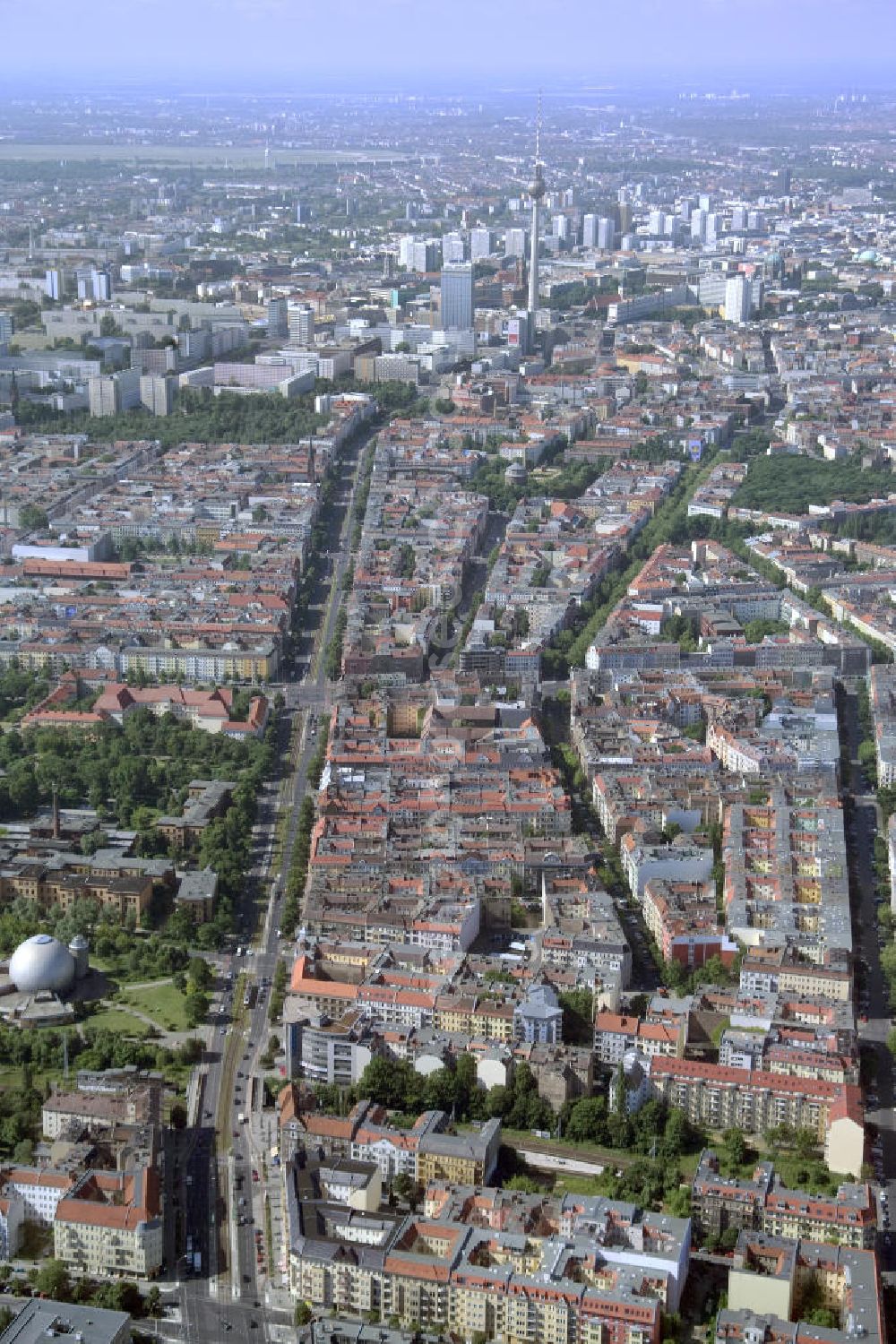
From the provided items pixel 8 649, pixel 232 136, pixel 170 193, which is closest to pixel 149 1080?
pixel 8 649

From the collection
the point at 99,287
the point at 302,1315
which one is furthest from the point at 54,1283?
the point at 99,287

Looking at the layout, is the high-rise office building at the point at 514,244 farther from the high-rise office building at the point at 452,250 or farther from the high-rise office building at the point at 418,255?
the high-rise office building at the point at 418,255

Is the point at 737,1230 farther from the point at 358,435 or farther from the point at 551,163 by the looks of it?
the point at 551,163

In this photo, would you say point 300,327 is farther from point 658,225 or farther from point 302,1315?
point 302,1315

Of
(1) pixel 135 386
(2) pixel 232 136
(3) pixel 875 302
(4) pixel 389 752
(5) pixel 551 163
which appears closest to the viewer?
(4) pixel 389 752

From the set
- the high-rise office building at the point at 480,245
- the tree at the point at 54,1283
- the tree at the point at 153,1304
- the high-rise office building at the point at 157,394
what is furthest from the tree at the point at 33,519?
the high-rise office building at the point at 480,245

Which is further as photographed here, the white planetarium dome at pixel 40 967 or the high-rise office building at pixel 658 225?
the high-rise office building at pixel 658 225
